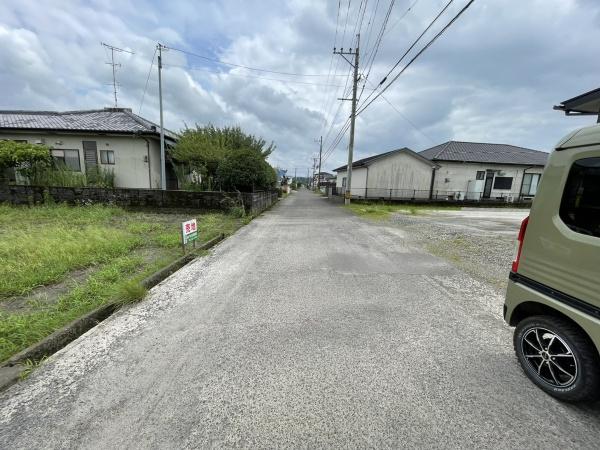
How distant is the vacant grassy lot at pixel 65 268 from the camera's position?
9.04 ft

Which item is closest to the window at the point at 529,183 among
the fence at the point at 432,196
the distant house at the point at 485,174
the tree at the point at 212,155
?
the distant house at the point at 485,174

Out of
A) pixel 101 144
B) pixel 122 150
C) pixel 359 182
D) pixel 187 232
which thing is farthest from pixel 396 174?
pixel 101 144

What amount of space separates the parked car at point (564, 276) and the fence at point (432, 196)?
Answer: 61.5ft

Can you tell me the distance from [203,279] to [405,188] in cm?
1973

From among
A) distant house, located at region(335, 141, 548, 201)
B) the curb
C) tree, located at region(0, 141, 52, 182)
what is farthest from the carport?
tree, located at region(0, 141, 52, 182)

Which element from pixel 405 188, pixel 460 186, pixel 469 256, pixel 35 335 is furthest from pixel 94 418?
pixel 460 186

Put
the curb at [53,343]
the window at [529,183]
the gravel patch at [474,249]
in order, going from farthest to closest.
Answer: the window at [529,183] → the gravel patch at [474,249] → the curb at [53,343]

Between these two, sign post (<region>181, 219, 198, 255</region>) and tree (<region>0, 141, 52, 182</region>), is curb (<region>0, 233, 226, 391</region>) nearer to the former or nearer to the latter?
sign post (<region>181, 219, 198, 255</region>)

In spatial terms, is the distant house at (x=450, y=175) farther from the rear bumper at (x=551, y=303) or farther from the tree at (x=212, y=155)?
the rear bumper at (x=551, y=303)

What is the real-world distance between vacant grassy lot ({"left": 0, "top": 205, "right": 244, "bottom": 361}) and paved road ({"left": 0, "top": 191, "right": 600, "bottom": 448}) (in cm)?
43

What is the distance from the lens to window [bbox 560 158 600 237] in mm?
1699

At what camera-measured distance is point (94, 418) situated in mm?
1700

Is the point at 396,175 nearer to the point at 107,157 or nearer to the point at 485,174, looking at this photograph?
the point at 485,174

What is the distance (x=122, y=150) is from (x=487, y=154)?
27.7 meters
